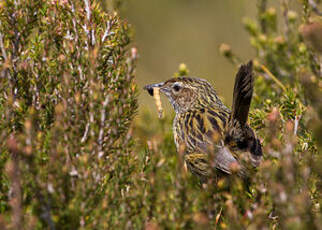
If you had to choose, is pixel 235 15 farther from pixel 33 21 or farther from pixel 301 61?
pixel 33 21

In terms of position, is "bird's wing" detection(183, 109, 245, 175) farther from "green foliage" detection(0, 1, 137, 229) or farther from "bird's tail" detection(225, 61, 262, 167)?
"green foliage" detection(0, 1, 137, 229)

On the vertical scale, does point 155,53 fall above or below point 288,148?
above

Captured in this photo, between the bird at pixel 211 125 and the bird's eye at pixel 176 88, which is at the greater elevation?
the bird's eye at pixel 176 88

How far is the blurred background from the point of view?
31.0ft

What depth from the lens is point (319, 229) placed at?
1.91m

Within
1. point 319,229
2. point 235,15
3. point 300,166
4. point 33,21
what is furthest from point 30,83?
point 235,15

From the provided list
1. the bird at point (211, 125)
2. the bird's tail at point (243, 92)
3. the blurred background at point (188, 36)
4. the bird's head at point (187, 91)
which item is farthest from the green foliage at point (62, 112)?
the blurred background at point (188, 36)

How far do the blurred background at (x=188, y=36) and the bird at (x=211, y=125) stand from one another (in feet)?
13.4

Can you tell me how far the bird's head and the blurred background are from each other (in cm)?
402

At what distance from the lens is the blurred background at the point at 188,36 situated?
9453mm

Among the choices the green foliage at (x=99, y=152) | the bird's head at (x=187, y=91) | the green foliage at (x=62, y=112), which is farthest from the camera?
the bird's head at (x=187, y=91)

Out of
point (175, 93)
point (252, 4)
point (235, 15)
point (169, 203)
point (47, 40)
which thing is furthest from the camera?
point (235, 15)

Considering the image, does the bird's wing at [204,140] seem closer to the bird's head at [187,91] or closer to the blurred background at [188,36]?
the bird's head at [187,91]

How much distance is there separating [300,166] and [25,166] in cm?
140
